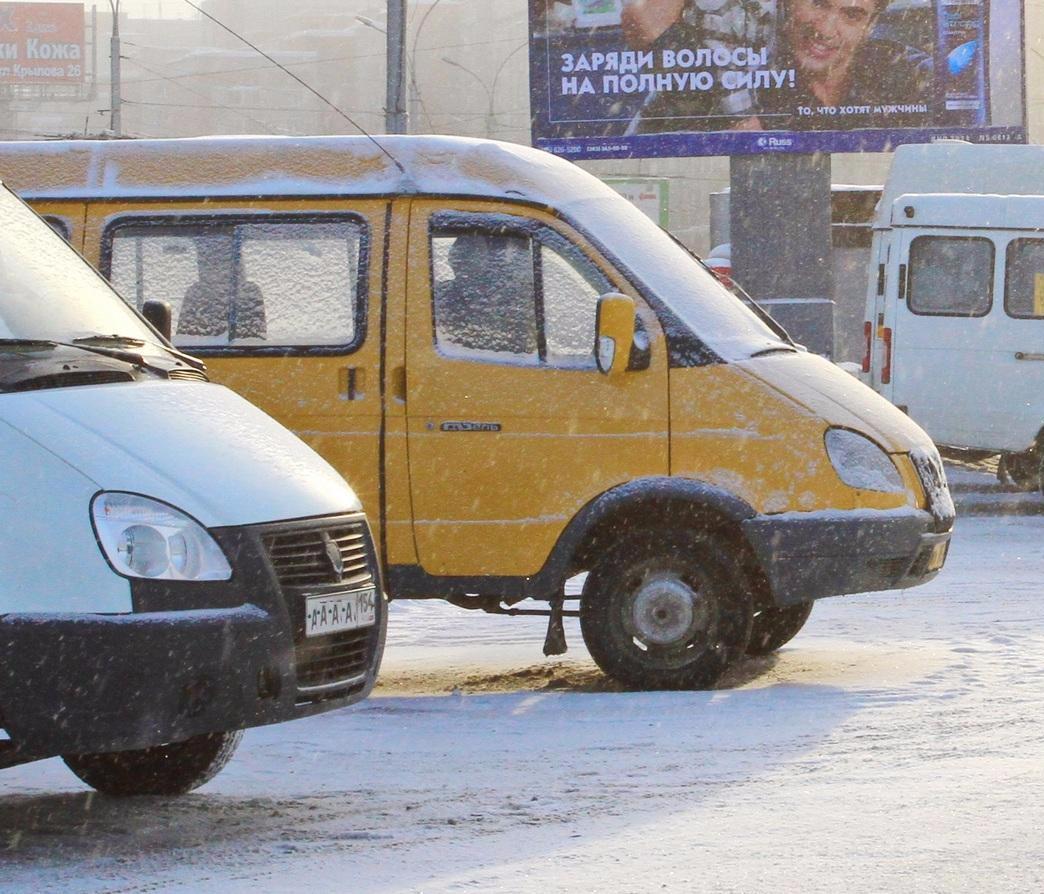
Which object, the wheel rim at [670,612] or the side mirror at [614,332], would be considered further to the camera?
the wheel rim at [670,612]

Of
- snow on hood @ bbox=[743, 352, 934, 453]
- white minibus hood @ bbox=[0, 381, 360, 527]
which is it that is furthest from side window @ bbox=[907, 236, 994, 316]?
white minibus hood @ bbox=[0, 381, 360, 527]

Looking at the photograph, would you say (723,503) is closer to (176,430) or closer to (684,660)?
(684,660)

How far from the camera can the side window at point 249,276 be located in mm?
8398

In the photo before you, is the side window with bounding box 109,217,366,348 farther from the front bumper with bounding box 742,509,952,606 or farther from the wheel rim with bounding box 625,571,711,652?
the front bumper with bounding box 742,509,952,606

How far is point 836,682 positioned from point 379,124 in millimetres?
88561

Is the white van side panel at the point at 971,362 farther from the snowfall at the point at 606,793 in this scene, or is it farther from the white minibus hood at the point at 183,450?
the white minibus hood at the point at 183,450

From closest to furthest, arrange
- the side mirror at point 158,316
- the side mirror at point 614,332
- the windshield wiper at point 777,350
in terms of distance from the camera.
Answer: the side mirror at point 158,316, the side mirror at point 614,332, the windshield wiper at point 777,350

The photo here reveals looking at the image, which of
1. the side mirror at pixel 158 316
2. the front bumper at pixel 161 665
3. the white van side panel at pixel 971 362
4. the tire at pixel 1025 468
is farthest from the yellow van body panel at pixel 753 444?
the tire at pixel 1025 468

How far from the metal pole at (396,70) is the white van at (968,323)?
253 inches

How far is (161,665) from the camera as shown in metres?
5.11

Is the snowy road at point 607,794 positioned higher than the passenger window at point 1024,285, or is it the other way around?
the passenger window at point 1024,285

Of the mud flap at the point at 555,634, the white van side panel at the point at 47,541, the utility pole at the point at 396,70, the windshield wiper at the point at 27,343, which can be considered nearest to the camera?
the white van side panel at the point at 47,541

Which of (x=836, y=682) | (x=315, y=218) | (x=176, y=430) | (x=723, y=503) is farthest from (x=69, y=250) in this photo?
(x=836, y=682)

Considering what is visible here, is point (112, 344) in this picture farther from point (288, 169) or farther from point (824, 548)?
point (824, 548)
